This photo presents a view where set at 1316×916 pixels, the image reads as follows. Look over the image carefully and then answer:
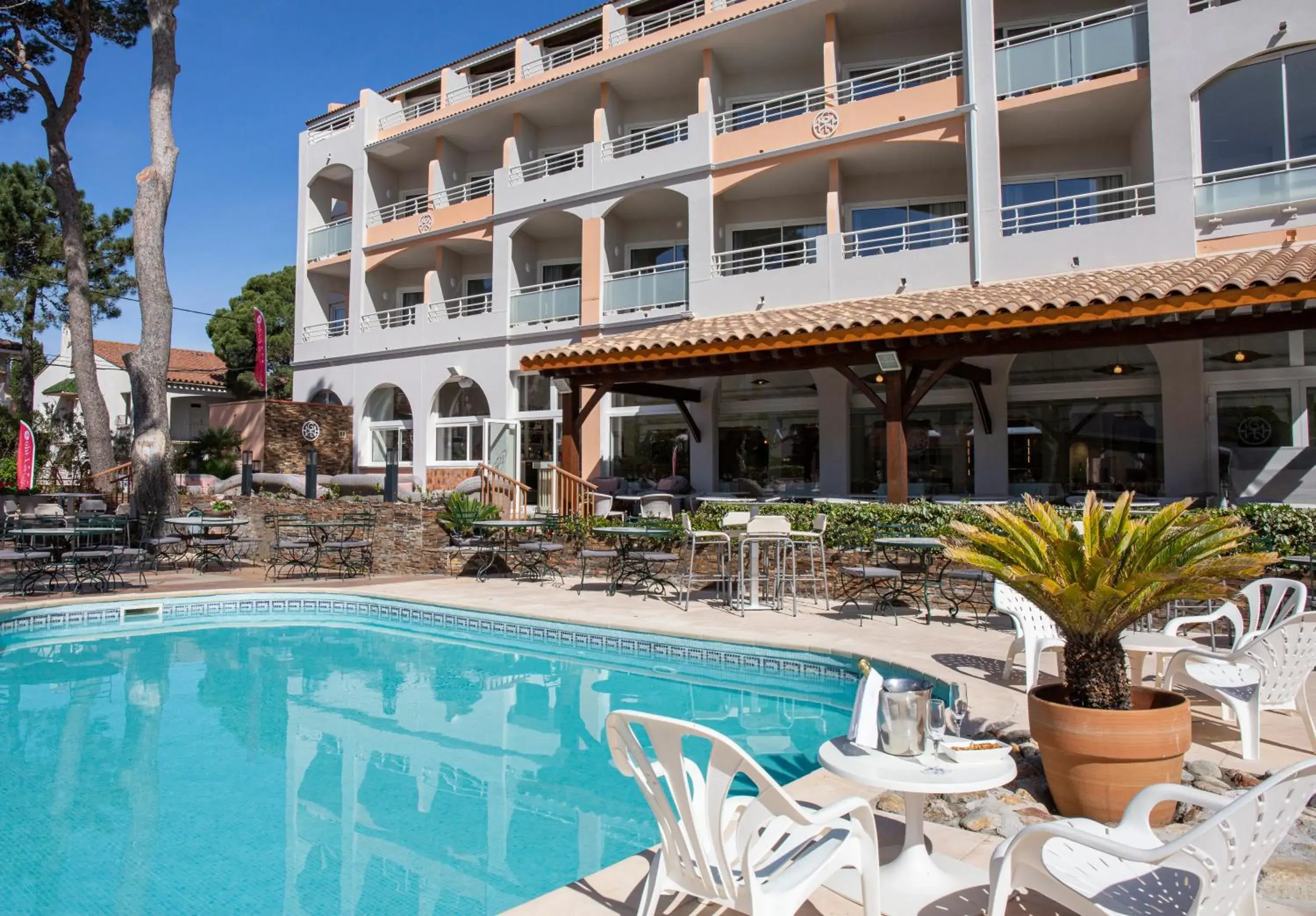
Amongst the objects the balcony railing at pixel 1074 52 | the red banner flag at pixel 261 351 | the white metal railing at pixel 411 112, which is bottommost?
the red banner flag at pixel 261 351

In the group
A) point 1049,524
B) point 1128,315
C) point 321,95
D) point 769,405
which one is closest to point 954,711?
point 1049,524

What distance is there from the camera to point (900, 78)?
52.7 feet

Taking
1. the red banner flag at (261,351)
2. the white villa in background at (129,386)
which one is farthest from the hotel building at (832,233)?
the white villa in background at (129,386)

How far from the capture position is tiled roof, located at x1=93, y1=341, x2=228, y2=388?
3406cm

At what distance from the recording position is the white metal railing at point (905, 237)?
1569cm

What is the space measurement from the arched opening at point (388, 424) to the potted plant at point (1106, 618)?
20259 millimetres

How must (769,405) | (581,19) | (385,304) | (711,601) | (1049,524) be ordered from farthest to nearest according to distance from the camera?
1. (385,304)
2. (581,19)
3. (769,405)
4. (711,601)
5. (1049,524)

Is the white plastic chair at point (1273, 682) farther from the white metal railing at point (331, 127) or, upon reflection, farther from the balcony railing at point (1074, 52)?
Result: the white metal railing at point (331, 127)

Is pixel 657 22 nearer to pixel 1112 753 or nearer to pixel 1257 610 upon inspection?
pixel 1257 610

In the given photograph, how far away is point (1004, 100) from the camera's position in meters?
14.7

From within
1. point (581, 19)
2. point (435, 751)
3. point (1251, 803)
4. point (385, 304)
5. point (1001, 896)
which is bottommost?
point (435, 751)

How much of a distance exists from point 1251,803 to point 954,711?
130 centimetres

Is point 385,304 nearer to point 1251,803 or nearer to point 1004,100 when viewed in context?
point 1004,100

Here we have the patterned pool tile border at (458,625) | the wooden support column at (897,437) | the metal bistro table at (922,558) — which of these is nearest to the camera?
the patterned pool tile border at (458,625)
